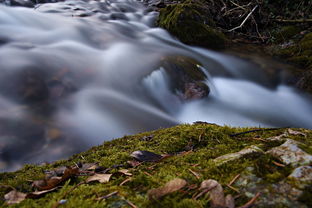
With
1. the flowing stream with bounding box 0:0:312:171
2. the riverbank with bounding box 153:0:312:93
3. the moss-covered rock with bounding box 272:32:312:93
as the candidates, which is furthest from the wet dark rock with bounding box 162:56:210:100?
the riverbank with bounding box 153:0:312:93

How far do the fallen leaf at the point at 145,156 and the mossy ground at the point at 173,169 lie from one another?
2.7 inches

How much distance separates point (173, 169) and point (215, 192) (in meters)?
0.43

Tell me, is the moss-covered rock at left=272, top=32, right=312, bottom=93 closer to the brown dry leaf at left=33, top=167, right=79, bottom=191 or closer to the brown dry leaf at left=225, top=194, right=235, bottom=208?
the brown dry leaf at left=225, top=194, right=235, bottom=208

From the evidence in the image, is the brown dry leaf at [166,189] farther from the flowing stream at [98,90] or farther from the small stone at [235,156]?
the flowing stream at [98,90]

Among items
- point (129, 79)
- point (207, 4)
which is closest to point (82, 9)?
point (207, 4)

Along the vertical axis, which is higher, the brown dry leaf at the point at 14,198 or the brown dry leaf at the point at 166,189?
the brown dry leaf at the point at 166,189

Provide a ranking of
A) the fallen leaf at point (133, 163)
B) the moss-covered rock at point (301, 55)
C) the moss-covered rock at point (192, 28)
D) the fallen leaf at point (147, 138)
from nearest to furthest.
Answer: the fallen leaf at point (133, 163) < the fallen leaf at point (147, 138) < the moss-covered rock at point (301, 55) < the moss-covered rock at point (192, 28)

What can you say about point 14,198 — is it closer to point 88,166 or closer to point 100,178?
point 100,178

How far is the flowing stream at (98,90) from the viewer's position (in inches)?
166

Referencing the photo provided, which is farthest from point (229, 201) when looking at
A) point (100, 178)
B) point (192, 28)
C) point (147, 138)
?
point (192, 28)

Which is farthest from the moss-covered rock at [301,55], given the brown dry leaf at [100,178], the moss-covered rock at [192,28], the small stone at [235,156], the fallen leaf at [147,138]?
the brown dry leaf at [100,178]

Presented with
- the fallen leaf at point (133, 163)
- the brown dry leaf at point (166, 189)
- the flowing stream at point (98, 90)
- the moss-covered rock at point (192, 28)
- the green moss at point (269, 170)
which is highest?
the moss-covered rock at point (192, 28)

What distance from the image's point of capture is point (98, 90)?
5.69 metres

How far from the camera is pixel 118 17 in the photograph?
11602mm
